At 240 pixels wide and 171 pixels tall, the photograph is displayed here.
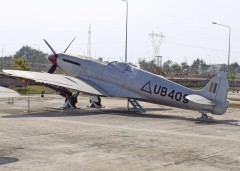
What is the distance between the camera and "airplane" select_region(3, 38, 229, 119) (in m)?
23.3

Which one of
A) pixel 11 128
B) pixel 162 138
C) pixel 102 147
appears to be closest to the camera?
pixel 102 147

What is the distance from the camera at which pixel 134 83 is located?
87.1ft

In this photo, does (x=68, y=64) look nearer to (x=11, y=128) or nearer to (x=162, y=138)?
(x=11, y=128)

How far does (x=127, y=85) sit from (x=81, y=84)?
3.36m

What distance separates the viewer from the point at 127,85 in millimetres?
27000

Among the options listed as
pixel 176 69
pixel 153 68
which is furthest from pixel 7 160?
pixel 176 69

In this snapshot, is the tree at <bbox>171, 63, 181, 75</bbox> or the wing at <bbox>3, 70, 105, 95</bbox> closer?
the wing at <bbox>3, 70, 105, 95</bbox>

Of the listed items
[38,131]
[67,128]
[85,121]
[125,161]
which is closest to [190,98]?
[85,121]

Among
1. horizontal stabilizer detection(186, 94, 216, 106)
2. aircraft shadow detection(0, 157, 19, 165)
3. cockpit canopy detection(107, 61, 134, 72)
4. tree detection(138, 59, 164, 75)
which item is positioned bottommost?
aircraft shadow detection(0, 157, 19, 165)

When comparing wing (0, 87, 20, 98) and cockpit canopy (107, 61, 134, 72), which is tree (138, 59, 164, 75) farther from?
wing (0, 87, 20, 98)

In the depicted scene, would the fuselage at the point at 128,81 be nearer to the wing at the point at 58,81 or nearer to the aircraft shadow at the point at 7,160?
the wing at the point at 58,81

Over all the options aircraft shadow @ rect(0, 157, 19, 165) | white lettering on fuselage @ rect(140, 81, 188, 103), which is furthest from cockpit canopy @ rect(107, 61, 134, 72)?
aircraft shadow @ rect(0, 157, 19, 165)

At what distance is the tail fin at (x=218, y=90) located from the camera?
2323 centimetres

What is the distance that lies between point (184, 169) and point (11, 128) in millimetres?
9360
